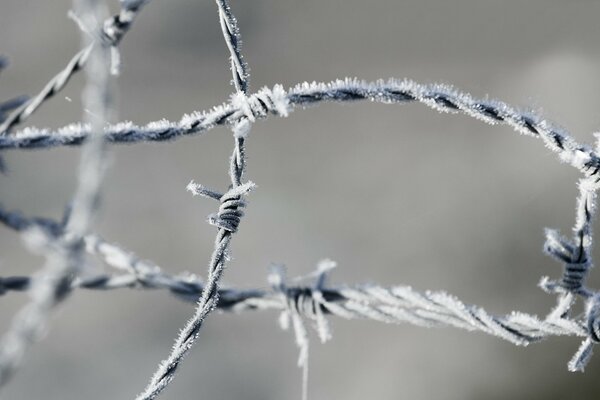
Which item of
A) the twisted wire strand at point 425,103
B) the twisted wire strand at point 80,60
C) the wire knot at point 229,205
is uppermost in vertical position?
the twisted wire strand at point 80,60

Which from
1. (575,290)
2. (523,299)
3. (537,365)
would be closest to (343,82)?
(575,290)

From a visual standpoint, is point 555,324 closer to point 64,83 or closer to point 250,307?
point 250,307

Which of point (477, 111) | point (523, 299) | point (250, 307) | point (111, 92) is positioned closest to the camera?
point (111, 92)

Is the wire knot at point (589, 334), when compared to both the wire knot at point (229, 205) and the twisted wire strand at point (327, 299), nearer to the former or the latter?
the twisted wire strand at point (327, 299)

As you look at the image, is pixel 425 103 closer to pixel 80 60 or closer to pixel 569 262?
pixel 569 262

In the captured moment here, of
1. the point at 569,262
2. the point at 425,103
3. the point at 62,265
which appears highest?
the point at 425,103

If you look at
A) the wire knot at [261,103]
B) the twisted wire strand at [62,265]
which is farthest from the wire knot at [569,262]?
the twisted wire strand at [62,265]

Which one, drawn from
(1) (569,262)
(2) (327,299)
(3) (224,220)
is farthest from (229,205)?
(1) (569,262)
